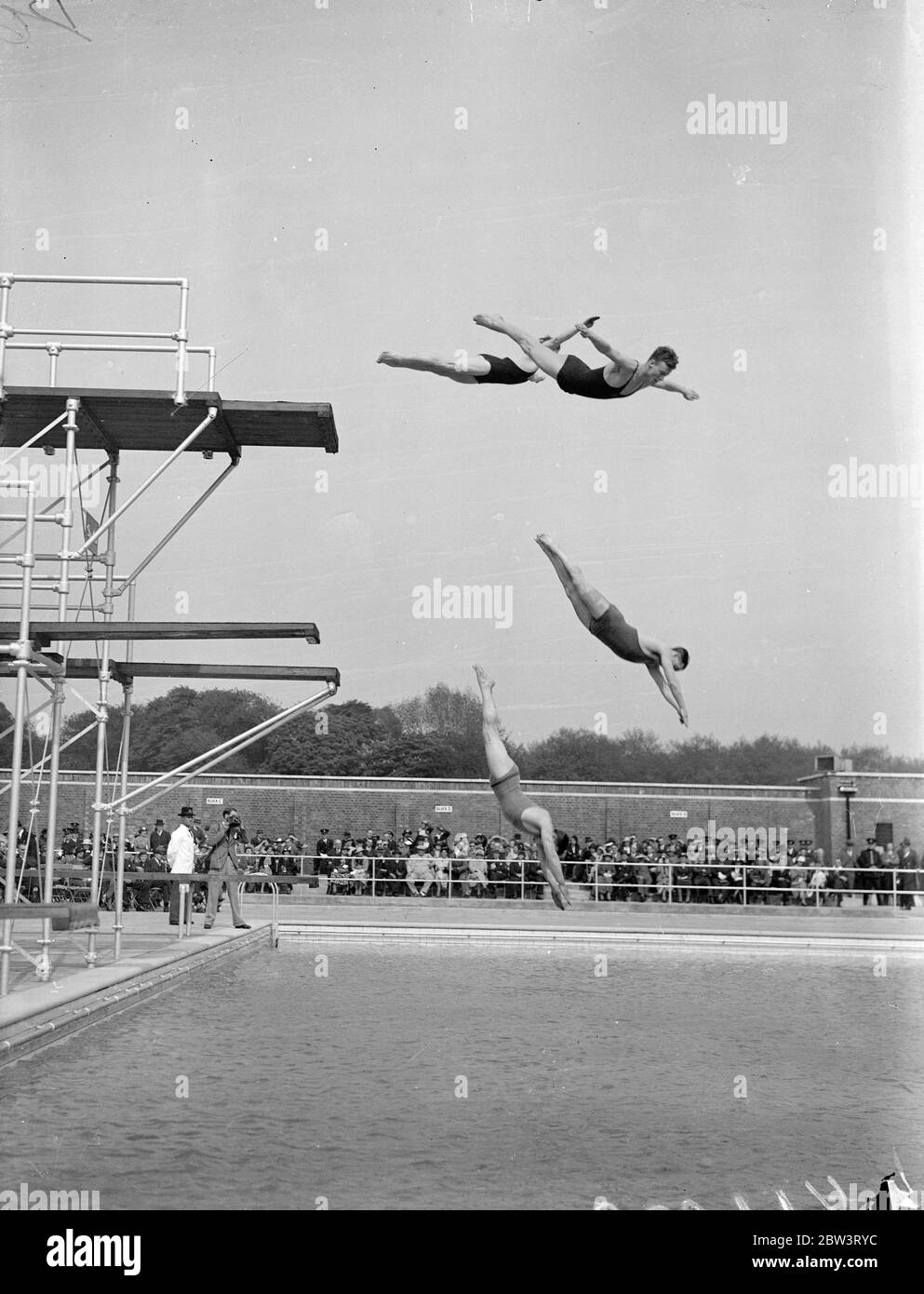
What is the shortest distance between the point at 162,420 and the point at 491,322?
5.88 meters

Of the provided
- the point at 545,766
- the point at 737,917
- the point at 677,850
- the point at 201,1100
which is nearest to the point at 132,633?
the point at 201,1100

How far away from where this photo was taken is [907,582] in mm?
10469

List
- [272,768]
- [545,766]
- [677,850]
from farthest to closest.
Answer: [272,768] → [545,766] → [677,850]

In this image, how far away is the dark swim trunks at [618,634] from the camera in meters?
6.45

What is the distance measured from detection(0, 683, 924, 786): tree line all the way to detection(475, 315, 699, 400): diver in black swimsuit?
24.9 m

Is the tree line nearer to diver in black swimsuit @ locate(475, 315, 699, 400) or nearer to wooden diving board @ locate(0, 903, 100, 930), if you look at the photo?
wooden diving board @ locate(0, 903, 100, 930)

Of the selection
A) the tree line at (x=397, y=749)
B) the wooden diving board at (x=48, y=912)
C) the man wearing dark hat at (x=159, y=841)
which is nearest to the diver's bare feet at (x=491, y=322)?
the wooden diving board at (x=48, y=912)

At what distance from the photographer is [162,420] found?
12.0m

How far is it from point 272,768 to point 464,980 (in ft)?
107

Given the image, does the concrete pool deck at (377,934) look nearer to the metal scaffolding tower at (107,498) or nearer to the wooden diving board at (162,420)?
the metal scaffolding tower at (107,498)

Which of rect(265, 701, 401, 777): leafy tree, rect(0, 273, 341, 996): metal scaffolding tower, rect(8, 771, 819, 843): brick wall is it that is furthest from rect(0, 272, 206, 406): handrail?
rect(265, 701, 401, 777): leafy tree

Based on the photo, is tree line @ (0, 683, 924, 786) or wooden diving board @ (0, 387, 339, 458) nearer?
wooden diving board @ (0, 387, 339, 458)

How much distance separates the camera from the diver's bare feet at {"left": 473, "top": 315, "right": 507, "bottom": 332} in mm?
6848
